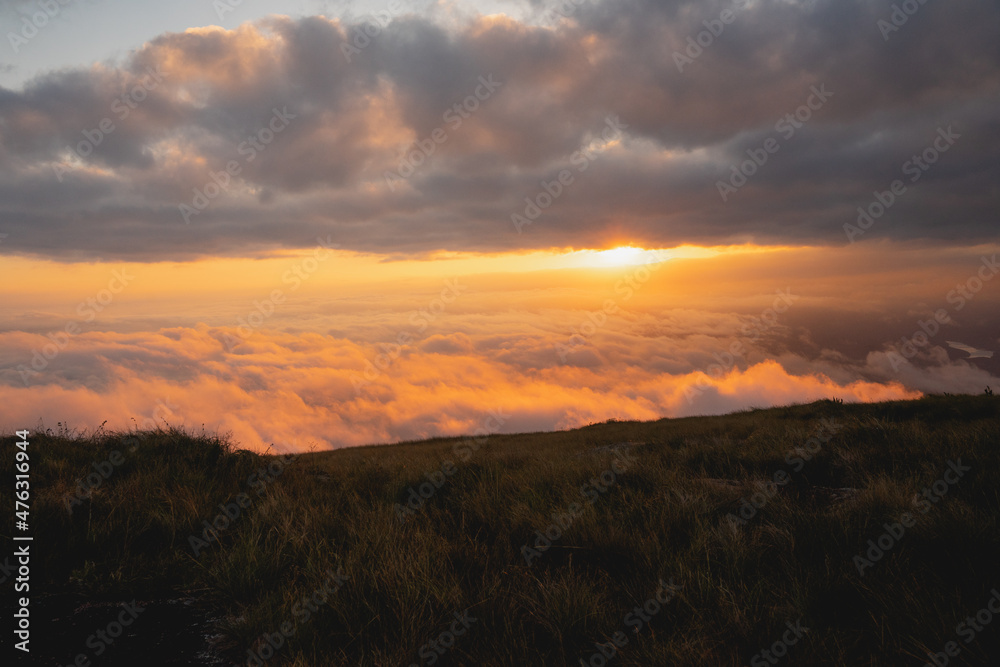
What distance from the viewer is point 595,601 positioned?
290 centimetres

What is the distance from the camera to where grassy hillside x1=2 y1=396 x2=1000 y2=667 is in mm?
2625

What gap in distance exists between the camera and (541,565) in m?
3.62

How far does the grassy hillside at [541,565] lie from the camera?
2625mm

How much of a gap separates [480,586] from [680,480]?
3.01 m

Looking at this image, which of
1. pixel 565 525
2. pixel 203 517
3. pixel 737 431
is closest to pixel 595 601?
pixel 565 525

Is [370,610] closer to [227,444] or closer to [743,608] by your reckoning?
[743,608]
